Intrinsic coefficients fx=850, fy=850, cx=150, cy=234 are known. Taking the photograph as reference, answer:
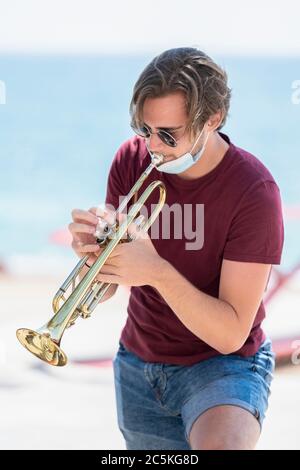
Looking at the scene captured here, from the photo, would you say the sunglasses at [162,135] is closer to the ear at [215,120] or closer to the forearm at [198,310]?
the ear at [215,120]

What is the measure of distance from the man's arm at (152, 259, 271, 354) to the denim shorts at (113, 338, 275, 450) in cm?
8

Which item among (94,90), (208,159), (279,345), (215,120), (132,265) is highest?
(215,120)

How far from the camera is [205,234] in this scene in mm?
2260

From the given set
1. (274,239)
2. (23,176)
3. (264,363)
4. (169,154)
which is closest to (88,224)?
(169,154)

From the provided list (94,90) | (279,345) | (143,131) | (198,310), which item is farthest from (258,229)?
(94,90)

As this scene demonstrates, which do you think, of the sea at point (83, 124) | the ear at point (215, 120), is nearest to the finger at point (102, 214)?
the ear at point (215, 120)

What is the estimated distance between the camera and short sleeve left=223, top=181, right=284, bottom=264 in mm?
2166

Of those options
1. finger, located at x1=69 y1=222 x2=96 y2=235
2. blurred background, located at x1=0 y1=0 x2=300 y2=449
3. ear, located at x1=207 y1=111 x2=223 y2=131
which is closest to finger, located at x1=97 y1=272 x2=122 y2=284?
finger, located at x1=69 y1=222 x2=96 y2=235

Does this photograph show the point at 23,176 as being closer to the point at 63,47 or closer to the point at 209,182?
the point at 63,47

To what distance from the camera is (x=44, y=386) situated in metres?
4.11

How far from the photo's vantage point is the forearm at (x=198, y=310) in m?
2.11

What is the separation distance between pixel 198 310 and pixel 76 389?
81.6 inches

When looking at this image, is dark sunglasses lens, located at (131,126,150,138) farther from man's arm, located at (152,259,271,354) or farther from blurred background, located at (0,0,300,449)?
blurred background, located at (0,0,300,449)

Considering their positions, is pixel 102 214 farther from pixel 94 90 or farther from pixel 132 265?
pixel 94 90
